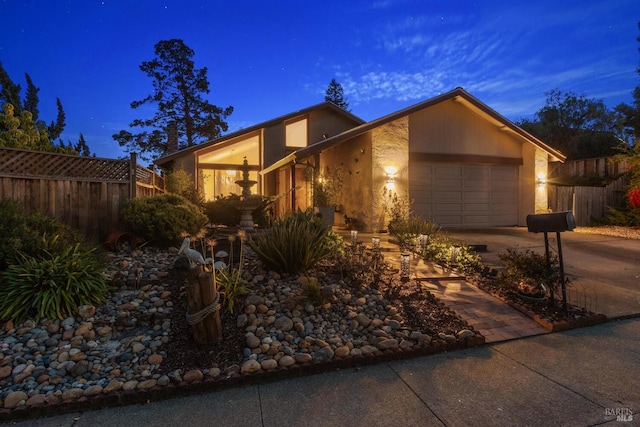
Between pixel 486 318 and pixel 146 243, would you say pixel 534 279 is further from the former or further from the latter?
pixel 146 243

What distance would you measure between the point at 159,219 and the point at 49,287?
2518 millimetres

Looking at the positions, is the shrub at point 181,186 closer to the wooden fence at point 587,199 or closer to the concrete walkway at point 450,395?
the concrete walkway at point 450,395

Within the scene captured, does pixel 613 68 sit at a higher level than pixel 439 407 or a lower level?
higher

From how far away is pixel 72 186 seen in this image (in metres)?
6.61

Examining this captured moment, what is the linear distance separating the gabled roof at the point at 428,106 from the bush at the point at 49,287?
22.1 ft

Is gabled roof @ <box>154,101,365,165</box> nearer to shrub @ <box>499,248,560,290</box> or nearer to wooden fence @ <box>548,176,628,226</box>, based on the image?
wooden fence @ <box>548,176,628,226</box>

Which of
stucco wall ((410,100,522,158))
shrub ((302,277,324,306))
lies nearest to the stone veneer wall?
stucco wall ((410,100,522,158))

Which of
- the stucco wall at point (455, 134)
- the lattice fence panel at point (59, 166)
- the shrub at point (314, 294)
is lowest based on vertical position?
the shrub at point (314, 294)

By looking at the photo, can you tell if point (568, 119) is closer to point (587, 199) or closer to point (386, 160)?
point (587, 199)

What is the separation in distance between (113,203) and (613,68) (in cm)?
5886

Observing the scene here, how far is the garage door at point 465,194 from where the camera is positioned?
452 inches

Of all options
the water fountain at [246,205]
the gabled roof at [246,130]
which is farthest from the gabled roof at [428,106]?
the gabled roof at [246,130]

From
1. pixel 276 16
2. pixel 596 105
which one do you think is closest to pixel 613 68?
pixel 596 105

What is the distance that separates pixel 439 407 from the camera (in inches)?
93.4
